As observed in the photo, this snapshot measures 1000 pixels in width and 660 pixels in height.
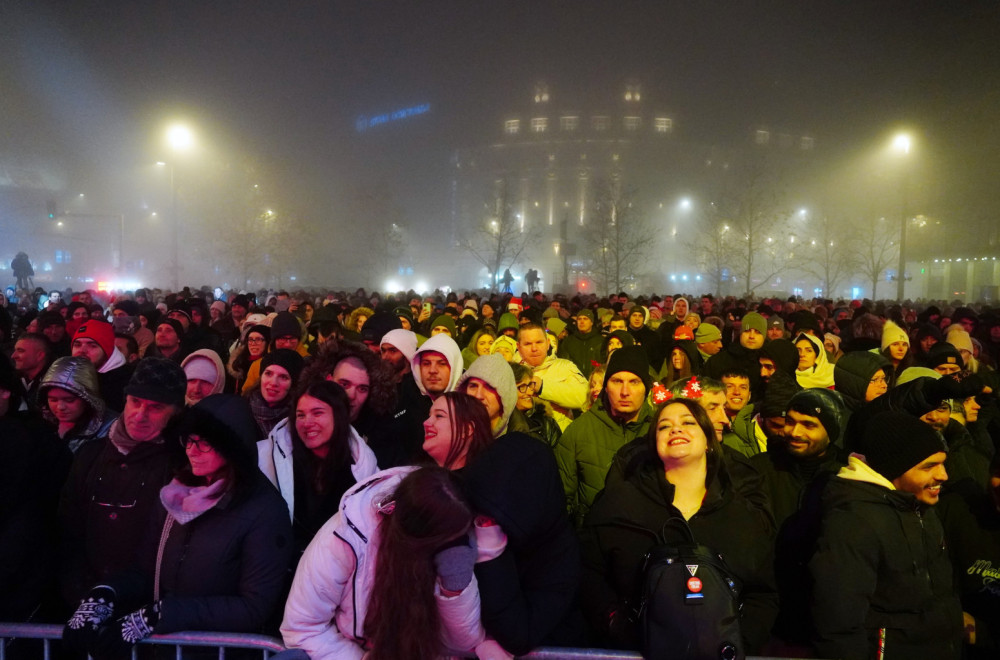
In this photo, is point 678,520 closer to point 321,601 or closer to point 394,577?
point 394,577

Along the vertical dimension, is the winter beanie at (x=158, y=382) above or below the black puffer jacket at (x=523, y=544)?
above

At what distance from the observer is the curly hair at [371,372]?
5.00 m

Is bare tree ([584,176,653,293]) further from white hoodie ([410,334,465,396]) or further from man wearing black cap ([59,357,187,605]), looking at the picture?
man wearing black cap ([59,357,187,605])

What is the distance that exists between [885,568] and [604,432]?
2.24 meters

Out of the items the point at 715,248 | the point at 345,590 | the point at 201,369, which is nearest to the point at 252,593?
the point at 345,590

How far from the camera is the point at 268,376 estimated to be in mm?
5191

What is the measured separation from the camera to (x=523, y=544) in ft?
8.40

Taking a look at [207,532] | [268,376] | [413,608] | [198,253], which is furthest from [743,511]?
[198,253]

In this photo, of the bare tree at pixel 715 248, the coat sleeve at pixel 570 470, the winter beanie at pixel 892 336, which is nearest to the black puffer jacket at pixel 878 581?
the coat sleeve at pixel 570 470

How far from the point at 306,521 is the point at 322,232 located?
67.9 meters

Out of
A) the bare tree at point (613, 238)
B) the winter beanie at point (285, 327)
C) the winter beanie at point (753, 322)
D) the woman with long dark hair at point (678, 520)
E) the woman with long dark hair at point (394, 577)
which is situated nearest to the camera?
the woman with long dark hair at point (394, 577)

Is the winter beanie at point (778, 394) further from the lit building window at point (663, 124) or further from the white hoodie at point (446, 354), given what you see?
the lit building window at point (663, 124)

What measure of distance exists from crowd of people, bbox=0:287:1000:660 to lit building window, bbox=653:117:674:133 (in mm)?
104658

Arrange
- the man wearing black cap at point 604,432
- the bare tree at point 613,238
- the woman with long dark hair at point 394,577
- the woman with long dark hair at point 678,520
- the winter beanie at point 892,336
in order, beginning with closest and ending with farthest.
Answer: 1. the woman with long dark hair at point 394,577
2. the woman with long dark hair at point 678,520
3. the man wearing black cap at point 604,432
4. the winter beanie at point 892,336
5. the bare tree at point 613,238
